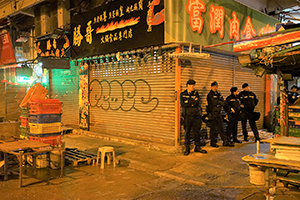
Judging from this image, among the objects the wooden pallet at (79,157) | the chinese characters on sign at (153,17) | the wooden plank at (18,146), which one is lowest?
the wooden pallet at (79,157)

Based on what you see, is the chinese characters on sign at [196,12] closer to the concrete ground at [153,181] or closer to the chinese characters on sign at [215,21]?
the chinese characters on sign at [215,21]

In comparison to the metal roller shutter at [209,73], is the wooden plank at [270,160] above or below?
below

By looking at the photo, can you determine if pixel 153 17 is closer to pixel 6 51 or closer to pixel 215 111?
pixel 215 111

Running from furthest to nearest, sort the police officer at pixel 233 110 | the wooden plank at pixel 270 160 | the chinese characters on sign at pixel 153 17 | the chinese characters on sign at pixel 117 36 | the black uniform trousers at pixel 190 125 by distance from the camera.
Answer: the chinese characters on sign at pixel 117 36, the police officer at pixel 233 110, the chinese characters on sign at pixel 153 17, the black uniform trousers at pixel 190 125, the wooden plank at pixel 270 160

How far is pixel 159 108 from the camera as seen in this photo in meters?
8.59

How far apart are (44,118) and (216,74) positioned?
6259 mm

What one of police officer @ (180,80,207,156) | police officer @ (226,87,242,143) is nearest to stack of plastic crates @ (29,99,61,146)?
police officer @ (180,80,207,156)

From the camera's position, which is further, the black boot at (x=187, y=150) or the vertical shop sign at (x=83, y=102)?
the vertical shop sign at (x=83, y=102)

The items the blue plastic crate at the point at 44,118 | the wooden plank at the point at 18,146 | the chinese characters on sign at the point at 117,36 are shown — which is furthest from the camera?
the chinese characters on sign at the point at 117,36

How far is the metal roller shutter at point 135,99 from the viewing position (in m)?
8.38

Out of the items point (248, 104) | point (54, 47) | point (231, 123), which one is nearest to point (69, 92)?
point (54, 47)

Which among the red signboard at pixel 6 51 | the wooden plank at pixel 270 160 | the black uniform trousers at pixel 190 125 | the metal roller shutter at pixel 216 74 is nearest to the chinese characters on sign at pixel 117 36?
the metal roller shutter at pixel 216 74

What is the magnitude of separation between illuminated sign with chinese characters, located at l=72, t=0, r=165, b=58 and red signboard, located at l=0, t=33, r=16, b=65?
20.8ft

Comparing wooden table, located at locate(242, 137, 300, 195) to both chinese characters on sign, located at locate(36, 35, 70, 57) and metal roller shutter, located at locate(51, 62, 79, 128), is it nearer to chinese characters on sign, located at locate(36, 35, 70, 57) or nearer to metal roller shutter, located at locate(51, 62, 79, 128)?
metal roller shutter, located at locate(51, 62, 79, 128)
